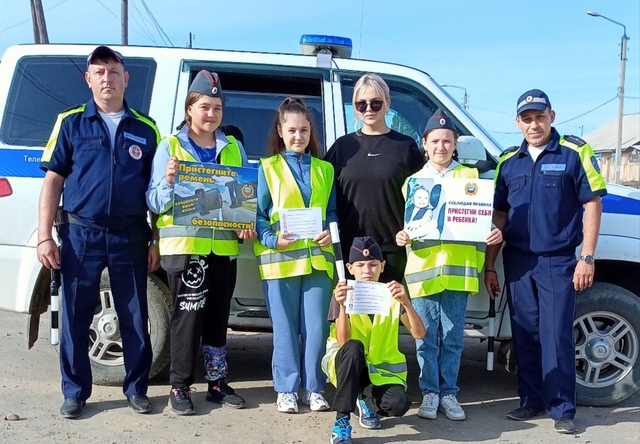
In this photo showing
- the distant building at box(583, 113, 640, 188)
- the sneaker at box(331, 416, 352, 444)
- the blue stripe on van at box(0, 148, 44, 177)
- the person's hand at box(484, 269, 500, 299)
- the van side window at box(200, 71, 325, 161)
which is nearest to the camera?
the sneaker at box(331, 416, 352, 444)

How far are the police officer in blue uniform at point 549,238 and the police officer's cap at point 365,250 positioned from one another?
96 cm

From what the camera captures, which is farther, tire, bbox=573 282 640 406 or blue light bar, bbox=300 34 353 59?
blue light bar, bbox=300 34 353 59

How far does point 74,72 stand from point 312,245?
6.81 feet

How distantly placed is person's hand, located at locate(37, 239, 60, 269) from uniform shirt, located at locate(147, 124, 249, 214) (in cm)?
60

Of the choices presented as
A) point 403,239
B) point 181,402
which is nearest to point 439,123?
point 403,239

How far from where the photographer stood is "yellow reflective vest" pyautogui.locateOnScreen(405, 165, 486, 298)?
4172mm

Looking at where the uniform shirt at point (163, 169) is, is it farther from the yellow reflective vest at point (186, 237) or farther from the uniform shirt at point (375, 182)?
the uniform shirt at point (375, 182)

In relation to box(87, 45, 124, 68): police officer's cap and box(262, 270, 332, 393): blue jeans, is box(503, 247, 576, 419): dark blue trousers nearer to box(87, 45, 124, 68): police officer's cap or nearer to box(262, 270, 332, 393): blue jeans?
box(262, 270, 332, 393): blue jeans

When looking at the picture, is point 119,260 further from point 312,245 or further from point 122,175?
point 312,245

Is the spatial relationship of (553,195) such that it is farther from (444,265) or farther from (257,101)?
(257,101)

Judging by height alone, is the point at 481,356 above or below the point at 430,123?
below

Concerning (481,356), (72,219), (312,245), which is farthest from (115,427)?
(481,356)

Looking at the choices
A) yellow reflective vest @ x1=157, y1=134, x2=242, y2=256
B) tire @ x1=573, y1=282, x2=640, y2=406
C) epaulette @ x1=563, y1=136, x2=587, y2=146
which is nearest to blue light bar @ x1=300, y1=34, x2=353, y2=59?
yellow reflective vest @ x1=157, y1=134, x2=242, y2=256

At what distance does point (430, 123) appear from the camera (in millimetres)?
4195
